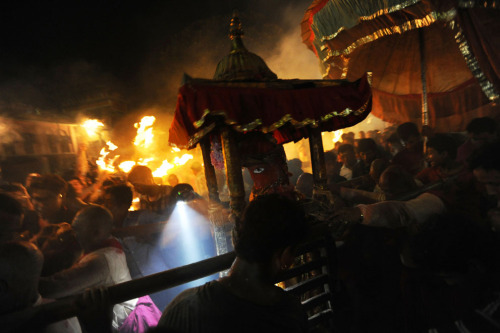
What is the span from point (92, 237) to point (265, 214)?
228cm

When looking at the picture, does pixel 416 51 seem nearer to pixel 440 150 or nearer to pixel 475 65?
pixel 475 65

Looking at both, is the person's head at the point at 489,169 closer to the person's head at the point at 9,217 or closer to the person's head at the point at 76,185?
the person's head at the point at 9,217

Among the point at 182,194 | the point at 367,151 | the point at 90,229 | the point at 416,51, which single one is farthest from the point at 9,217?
the point at 416,51

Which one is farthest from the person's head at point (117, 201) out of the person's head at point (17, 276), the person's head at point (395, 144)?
the person's head at point (395, 144)

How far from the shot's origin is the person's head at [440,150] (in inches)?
160

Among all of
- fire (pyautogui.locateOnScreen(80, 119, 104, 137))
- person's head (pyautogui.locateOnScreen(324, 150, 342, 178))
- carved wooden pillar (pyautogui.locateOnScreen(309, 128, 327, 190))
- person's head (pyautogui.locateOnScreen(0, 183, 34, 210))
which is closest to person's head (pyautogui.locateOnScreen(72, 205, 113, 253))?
person's head (pyautogui.locateOnScreen(0, 183, 34, 210))

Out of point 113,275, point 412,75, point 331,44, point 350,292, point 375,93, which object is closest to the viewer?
point 113,275

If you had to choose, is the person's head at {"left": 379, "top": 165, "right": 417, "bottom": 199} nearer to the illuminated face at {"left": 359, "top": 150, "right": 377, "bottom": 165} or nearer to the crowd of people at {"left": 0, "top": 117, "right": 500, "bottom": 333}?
the crowd of people at {"left": 0, "top": 117, "right": 500, "bottom": 333}

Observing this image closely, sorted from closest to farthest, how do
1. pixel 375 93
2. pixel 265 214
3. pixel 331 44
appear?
pixel 265 214, pixel 331 44, pixel 375 93

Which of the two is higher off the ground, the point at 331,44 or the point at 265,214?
the point at 331,44

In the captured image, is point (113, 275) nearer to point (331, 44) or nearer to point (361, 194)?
point (361, 194)

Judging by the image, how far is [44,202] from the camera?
4215 mm

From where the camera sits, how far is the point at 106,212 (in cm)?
277

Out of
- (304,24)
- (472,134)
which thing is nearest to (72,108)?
(304,24)
